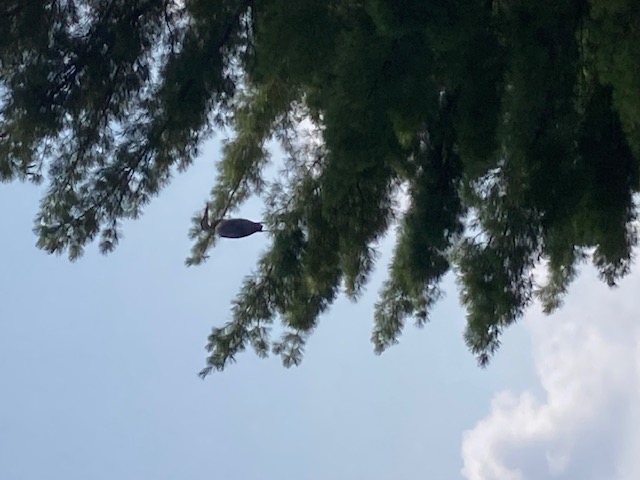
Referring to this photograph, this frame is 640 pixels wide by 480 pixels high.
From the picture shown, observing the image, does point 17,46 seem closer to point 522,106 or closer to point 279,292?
point 279,292

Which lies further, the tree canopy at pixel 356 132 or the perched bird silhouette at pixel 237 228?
the perched bird silhouette at pixel 237 228

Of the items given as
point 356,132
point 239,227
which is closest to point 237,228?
point 239,227

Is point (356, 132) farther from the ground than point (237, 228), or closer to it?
closer to it

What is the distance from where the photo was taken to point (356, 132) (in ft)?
8.43

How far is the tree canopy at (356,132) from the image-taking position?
261 centimetres

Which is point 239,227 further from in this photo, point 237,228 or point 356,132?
point 356,132

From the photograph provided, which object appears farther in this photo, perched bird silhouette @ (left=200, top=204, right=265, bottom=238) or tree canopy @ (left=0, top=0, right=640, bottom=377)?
perched bird silhouette @ (left=200, top=204, right=265, bottom=238)

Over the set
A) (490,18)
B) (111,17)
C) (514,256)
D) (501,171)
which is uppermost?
(111,17)

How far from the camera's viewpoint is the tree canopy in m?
2.61

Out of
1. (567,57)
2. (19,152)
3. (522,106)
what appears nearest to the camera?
(522,106)

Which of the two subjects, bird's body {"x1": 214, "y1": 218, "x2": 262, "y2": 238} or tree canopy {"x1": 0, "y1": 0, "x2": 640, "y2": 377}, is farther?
bird's body {"x1": 214, "y1": 218, "x2": 262, "y2": 238}

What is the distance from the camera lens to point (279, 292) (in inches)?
145

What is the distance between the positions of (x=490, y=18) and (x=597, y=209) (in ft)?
2.65

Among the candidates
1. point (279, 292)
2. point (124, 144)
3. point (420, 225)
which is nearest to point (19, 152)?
point (124, 144)
